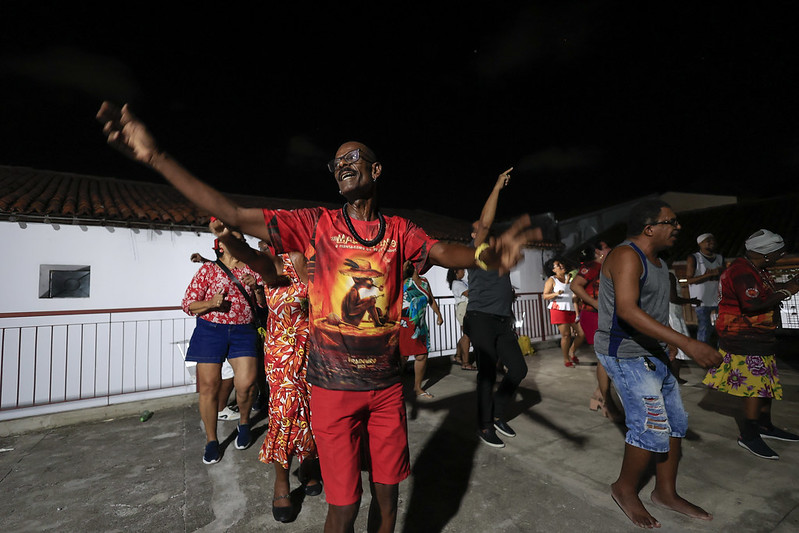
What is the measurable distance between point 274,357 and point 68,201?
313 inches

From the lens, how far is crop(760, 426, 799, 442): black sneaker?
347cm

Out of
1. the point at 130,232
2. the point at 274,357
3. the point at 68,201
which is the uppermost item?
the point at 68,201

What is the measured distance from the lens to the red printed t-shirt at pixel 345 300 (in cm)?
166

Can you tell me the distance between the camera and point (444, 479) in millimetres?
3025

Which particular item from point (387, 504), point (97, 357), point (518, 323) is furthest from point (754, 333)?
point (97, 357)

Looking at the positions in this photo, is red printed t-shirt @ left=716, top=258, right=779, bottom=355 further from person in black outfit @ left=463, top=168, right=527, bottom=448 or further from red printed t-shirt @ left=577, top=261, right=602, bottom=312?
person in black outfit @ left=463, top=168, right=527, bottom=448

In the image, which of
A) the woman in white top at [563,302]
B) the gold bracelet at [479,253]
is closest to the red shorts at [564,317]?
the woman in white top at [563,302]

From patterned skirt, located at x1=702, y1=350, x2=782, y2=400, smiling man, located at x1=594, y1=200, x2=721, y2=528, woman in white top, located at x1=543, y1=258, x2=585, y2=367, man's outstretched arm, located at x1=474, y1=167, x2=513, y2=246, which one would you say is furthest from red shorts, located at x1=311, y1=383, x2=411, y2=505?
woman in white top, located at x1=543, y1=258, x2=585, y2=367

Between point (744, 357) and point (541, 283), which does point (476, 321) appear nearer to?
point (744, 357)

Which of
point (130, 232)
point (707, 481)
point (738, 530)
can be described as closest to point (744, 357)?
point (707, 481)

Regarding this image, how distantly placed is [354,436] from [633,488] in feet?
6.62

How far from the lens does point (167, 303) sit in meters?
7.66

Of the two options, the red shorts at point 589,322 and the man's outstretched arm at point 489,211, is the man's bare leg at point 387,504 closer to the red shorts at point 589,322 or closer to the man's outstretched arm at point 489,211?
the man's outstretched arm at point 489,211

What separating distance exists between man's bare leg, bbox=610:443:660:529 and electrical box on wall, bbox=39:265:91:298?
872cm
